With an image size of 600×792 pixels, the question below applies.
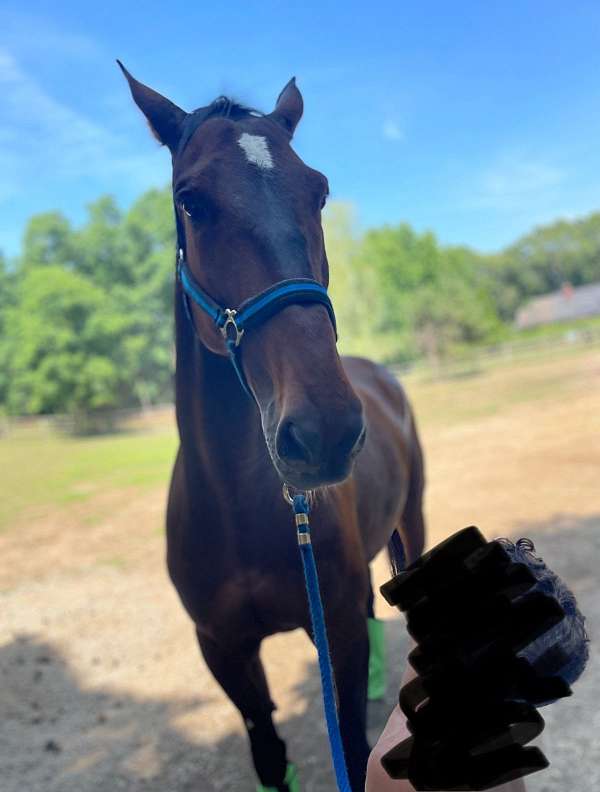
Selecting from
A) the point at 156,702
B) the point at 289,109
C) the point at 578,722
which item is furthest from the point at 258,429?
the point at 156,702

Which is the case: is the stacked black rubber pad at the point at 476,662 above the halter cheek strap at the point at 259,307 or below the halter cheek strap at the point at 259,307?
below

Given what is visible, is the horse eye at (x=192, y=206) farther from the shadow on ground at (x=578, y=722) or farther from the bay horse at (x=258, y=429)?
the shadow on ground at (x=578, y=722)

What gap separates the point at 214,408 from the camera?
203 centimetres

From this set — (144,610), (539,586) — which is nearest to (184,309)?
(539,586)

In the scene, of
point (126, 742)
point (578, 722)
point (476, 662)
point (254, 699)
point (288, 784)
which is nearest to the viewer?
point (476, 662)

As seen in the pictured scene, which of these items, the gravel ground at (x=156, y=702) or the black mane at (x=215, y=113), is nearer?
the black mane at (x=215, y=113)

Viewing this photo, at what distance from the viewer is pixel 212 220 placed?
5.54ft

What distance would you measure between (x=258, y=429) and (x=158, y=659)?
3430mm

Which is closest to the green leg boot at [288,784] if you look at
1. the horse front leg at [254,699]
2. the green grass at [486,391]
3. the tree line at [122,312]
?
the horse front leg at [254,699]

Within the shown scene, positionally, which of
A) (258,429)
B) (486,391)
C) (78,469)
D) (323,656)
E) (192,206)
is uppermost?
(192,206)

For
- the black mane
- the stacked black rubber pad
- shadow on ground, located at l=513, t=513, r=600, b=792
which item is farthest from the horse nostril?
shadow on ground, located at l=513, t=513, r=600, b=792

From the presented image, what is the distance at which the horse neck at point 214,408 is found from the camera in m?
2.00

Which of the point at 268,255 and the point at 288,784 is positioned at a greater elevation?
the point at 268,255

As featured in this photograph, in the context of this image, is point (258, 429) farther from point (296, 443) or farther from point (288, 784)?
point (288, 784)
